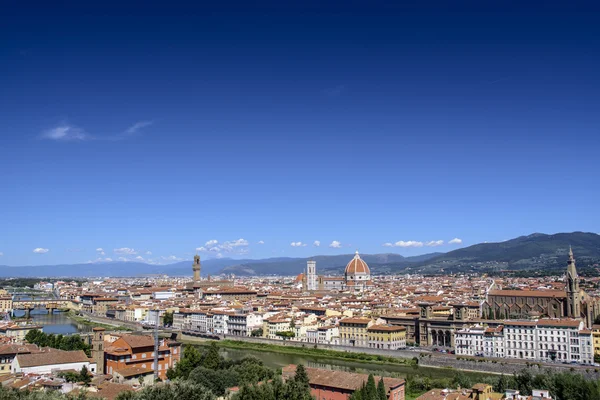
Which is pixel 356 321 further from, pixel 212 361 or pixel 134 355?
pixel 134 355

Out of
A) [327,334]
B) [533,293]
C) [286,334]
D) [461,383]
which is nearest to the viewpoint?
[461,383]

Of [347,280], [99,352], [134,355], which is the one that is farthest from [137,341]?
[347,280]

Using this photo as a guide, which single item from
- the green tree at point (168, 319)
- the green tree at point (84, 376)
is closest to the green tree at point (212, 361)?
the green tree at point (84, 376)

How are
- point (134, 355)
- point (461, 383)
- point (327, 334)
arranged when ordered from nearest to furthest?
1. point (461, 383)
2. point (134, 355)
3. point (327, 334)

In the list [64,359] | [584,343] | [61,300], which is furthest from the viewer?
[61,300]

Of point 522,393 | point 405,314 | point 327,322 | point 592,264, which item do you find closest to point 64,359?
point 522,393

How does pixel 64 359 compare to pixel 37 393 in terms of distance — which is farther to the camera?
pixel 64 359

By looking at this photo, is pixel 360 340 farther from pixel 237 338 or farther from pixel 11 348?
pixel 11 348
